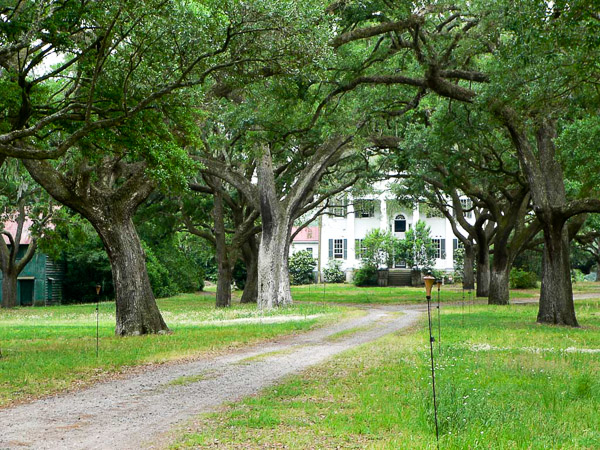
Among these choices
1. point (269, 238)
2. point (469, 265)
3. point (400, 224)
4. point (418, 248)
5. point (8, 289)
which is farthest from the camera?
point (400, 224)

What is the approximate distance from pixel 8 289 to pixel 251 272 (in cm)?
1317

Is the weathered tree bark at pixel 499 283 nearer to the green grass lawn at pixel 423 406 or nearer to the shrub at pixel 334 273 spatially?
the green grass lawn at pixel 423 406

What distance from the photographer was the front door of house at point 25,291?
134 feet

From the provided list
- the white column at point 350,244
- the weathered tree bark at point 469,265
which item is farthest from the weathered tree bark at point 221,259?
the white column at point 350,244

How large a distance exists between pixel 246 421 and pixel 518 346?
808cm

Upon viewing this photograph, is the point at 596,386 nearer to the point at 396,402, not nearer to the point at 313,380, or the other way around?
the point at 396,402

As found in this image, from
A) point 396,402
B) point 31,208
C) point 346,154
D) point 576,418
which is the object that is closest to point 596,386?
point 576,418

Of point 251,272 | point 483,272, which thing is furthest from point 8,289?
point 483,272

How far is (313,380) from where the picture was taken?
950 cm

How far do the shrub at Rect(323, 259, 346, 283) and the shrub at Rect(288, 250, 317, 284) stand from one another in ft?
→ 5.31

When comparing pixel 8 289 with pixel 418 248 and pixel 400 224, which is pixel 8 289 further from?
pixel 400 224

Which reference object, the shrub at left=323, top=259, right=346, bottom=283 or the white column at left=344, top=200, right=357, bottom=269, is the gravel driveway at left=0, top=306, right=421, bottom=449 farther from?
the white column at left=344, top=200, right=357, bottom=269

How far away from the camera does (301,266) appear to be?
59.0m

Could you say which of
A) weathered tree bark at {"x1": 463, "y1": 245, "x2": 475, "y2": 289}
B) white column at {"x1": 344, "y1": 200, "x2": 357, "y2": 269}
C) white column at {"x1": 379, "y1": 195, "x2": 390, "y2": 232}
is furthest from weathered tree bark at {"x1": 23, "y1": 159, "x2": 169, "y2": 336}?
white column at {"x1": 344, "y1": 200, "x2": 357, "y2": 269}
